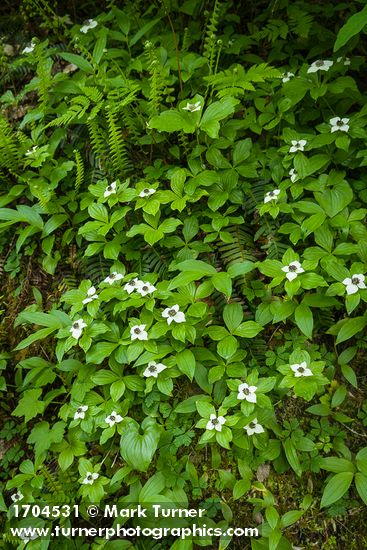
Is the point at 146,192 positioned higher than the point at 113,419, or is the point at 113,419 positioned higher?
the point at 146,192

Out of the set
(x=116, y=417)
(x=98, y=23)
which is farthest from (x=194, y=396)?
(x=98, y=23)

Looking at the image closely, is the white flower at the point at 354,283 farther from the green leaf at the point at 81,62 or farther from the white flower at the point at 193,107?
the green leaf at the point at 81,62

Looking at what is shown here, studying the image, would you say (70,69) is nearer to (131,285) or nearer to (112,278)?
(112,278)

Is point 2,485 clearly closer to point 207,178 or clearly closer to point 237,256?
point 237,256

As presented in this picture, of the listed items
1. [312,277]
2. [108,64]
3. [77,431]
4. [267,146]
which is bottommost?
[77,431]

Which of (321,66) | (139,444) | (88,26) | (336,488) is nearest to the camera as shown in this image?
(336,488)

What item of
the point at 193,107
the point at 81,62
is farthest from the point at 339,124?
the point at 81,62
